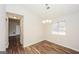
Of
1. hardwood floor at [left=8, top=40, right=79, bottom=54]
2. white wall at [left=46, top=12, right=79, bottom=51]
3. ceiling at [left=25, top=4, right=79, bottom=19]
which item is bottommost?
hardwood floor at [left=8, top=40, right=79, bottom=54]

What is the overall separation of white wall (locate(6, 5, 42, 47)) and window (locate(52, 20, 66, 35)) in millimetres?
255

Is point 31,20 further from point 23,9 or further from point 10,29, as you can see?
point 10,29

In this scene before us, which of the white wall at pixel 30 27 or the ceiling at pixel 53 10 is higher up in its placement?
the ceiling at pixel 53 10

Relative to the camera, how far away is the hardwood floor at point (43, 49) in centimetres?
130

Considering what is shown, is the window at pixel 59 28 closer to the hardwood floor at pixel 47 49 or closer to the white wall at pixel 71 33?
the white wall at pixel 71 33

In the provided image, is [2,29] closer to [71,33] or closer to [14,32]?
[14,32]

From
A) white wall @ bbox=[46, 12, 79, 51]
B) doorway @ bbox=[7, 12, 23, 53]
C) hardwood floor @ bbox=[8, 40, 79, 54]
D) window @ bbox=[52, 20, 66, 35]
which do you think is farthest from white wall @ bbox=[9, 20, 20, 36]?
white wall @ bbox=[46, 12, 79, 51]

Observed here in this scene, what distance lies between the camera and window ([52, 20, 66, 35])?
4.43 ft

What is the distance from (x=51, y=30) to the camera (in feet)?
4.71

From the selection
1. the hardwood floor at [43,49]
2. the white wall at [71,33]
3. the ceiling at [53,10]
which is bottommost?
the hardwood floor at [43,49]

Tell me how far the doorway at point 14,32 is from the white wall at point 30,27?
0.07 meters

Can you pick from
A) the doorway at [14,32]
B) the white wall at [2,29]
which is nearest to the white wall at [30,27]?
the doorway at [14,32]

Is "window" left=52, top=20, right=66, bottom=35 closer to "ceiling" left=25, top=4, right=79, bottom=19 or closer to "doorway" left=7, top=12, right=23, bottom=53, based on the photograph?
"ceiling" left=25, top=4, right=79, bottom=19
